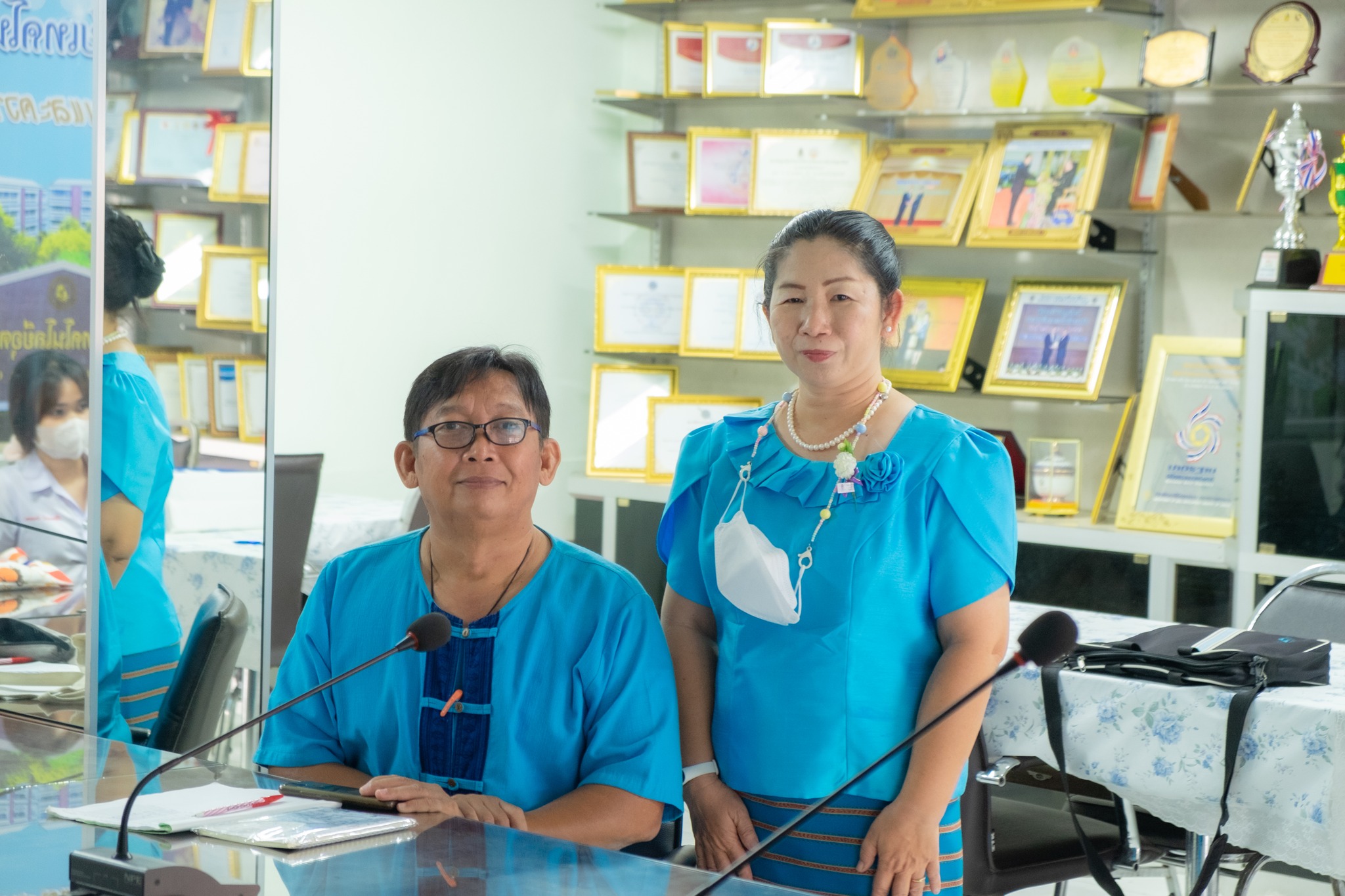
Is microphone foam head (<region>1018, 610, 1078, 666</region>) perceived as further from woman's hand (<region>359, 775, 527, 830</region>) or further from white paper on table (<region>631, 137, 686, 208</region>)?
white paper on table (<region>631, 137, 686, 208</region>)

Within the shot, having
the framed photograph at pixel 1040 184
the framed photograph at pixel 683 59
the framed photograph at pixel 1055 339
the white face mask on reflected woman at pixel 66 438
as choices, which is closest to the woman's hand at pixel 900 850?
the white face mask on reflected woman at pixel 66 438

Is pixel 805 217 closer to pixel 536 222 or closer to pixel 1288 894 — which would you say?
pixel 1288 894

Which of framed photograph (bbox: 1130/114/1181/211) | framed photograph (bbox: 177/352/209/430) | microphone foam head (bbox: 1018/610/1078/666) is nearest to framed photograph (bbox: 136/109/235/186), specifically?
framed photograph (bbox: 177/352/209/430)

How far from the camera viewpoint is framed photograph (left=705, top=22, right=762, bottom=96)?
4727mm

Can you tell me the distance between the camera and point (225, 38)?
2420mm

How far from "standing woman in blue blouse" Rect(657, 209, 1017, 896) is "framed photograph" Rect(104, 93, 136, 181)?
115 centimetres

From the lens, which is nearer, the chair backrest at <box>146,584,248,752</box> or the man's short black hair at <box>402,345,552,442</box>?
the man's short black hair at <box>402,345,552,442</box>

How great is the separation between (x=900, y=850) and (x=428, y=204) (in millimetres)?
3536

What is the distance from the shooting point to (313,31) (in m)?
4.30

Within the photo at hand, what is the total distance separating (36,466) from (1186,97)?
332cm

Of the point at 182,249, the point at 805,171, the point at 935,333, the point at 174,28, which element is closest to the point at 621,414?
the point at 805,171

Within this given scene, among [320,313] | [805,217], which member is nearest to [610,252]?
[320,313]

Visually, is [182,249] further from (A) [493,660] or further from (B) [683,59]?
(B) [683,59]

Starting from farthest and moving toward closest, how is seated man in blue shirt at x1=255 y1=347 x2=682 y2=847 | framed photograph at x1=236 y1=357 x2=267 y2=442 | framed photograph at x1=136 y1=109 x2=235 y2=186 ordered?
1. framed photograph at x1=236 y1=357 x2=267 y2=442
2. framed photograph at x1=136 y1=109 x2=235 y2=186
3. seated man in blue shirt at x1=255 y1=347 x2=682 y2=847
